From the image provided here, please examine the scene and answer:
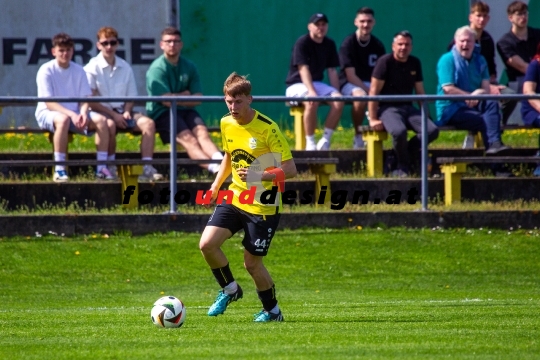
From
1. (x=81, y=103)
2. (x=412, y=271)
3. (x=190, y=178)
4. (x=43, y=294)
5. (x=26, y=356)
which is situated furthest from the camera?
(x=190, y=178)

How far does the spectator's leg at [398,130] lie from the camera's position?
16.0 metres

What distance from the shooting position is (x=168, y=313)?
30.5 ft

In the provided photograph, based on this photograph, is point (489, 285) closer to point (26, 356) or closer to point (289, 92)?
point (289, 92)

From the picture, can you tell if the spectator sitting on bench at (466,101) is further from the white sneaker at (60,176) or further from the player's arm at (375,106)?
the white sneaker at (60,176)

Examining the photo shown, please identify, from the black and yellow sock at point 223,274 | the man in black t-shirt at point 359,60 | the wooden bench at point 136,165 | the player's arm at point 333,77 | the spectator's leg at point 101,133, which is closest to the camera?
the black and yellow sock at point 223,274

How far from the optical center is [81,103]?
15656 millimetres

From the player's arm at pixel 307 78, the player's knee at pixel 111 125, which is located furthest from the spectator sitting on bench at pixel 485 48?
the player's knee at pixel 111 125

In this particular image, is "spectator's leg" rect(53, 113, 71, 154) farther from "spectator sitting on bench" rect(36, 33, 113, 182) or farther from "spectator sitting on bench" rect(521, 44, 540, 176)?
"spectator sitting on bench" rect(521, 44, 540, 176)

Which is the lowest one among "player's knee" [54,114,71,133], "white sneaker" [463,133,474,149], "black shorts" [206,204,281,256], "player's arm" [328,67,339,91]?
"white sneaker" [463,133,474,149]

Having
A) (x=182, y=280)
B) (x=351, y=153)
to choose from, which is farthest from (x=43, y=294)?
(x=351, y=153)

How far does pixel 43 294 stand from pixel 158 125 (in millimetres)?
3606

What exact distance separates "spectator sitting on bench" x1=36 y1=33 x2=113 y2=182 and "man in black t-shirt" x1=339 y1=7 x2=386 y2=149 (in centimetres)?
395

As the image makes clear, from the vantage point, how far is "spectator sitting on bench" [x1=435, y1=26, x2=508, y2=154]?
16422 millimetres

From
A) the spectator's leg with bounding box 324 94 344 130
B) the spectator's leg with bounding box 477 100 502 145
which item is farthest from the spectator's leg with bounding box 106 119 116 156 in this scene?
the spectator's leg with bounding box 477 100 502 145
